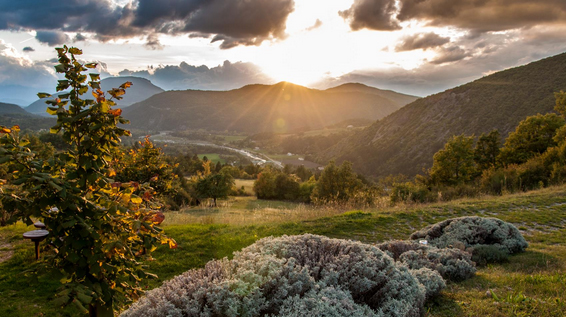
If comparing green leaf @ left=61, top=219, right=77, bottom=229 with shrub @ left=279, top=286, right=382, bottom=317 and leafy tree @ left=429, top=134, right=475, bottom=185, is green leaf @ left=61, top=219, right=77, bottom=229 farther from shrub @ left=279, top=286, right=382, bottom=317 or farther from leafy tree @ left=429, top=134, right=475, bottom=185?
leafy tree @ left=429, top=134, right=475, bottom=185

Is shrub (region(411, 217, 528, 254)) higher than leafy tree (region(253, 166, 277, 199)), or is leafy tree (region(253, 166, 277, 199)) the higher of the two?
shrub (region(411, 217, 528, 254))

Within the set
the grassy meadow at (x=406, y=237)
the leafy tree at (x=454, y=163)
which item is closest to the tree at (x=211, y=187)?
the grassy meadow at (x=406, y=237)

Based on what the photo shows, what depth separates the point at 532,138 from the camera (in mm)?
26047

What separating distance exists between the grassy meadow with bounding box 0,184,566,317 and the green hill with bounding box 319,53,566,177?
2282 inches

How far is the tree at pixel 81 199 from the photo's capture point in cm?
240

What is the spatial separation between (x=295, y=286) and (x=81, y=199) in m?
2.41

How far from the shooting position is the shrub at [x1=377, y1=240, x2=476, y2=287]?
5355 millimetres

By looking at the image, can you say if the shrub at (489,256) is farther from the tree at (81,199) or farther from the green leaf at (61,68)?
the green leaf at (61,68)

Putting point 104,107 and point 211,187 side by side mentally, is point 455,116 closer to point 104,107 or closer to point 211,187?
point 211,187

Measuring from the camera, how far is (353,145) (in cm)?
10631

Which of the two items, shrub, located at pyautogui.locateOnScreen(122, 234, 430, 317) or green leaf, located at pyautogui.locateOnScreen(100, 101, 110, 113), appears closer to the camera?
green leaf, located at pyautogui.locateOnScreen(100, 101, 110, 113)

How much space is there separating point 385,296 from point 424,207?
9.75 m

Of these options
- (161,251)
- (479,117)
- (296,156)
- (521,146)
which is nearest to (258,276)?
(161,251)

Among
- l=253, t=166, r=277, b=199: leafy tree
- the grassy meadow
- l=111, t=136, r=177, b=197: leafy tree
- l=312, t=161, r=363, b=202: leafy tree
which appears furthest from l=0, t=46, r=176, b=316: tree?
l=253, t=166, r=277, b=199: leafy tree
